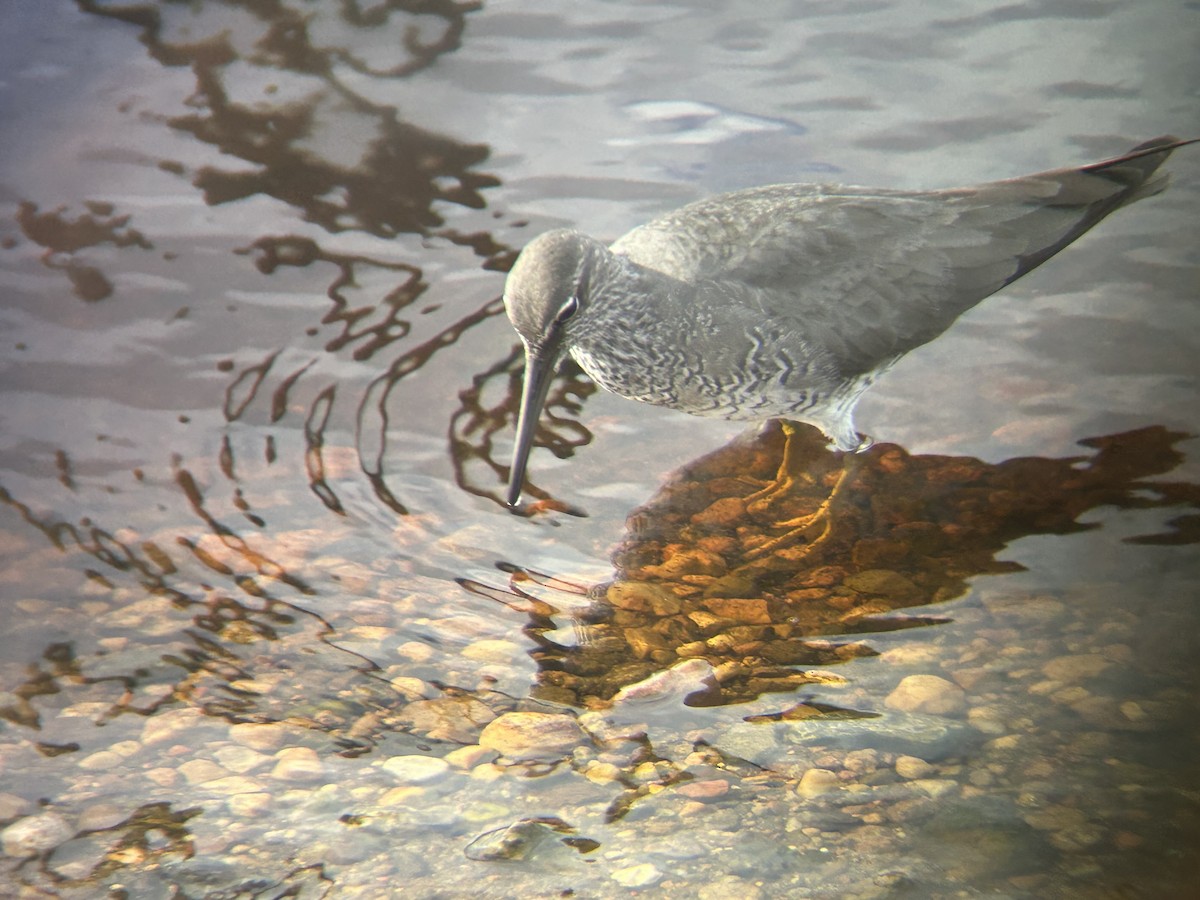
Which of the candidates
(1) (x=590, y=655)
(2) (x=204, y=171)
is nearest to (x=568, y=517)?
(1) (x=590, y=655)

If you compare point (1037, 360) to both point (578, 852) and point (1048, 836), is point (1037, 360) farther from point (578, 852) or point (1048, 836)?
point (578, 852)

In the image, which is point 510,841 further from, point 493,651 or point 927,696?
point 927,696

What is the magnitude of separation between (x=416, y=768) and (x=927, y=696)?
1678 mm

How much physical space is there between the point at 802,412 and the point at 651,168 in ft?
7.44

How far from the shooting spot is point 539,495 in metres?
4.54

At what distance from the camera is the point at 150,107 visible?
6410mm

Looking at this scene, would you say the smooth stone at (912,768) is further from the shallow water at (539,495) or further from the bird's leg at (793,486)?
the bird's leg at (793,486)

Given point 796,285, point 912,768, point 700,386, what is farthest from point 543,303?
point 912,768

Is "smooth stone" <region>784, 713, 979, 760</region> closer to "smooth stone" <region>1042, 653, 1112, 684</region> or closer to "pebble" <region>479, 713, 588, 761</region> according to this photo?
"smooth stone" <region>1042, 653, 1112, 684</region>

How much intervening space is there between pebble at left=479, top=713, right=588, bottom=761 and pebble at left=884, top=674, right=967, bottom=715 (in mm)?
1045

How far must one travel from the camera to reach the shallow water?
3055 mm

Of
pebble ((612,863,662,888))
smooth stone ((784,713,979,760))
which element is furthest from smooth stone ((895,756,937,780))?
pebble ((612,863,662,888))

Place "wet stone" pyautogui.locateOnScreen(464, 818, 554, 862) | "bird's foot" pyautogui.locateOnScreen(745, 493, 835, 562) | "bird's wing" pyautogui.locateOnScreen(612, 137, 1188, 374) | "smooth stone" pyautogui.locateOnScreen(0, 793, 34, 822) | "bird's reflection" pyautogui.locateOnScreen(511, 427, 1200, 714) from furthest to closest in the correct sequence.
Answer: "bird's wing" pyautogui.locateOnScreen(612, 137, 1188, 374) → "bird's foot" pyautogui.locateOnScreen(745, 493, 835, 562) → "bird's reflection" pyautogui.locateOnScreen(511, 427, 1200, 714) → "smooth stone" pyautogui.locateOnScreen(0, 793, 34, 822) → "wet stone" pyautogui.locateOnScreen(464, 818, 554, 862)

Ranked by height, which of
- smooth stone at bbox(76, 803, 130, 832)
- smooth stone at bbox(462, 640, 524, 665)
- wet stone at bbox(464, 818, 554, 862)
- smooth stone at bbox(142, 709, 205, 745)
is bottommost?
smooth stone at bbox(76, 803, 130, 832)
